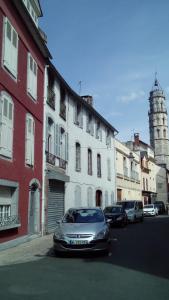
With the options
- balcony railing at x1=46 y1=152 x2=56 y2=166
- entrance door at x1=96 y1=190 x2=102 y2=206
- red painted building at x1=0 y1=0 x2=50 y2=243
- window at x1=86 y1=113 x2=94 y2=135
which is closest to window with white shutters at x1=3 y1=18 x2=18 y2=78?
red painted building at x1=0 y1=0 x2=50 y2=243

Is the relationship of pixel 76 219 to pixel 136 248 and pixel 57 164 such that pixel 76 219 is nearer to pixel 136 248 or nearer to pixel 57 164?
pixel 136 248

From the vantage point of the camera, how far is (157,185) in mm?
71250

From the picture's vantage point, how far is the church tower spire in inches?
3821

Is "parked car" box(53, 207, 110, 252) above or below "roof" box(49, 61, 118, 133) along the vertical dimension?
below

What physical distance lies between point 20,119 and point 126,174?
28.8 meters

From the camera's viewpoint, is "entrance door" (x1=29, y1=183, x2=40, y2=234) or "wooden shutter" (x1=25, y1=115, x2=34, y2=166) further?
"entrance door" (x1=29, y1=183, x2=40, y2=234)

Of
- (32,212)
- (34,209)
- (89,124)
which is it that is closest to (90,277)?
(32,212)

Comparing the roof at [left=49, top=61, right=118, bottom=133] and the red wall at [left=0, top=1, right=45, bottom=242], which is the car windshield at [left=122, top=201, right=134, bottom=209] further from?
the red wall at [left=0, top=1, right=45, bottom=242]

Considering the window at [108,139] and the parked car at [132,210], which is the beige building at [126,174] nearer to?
the window at [108,139]

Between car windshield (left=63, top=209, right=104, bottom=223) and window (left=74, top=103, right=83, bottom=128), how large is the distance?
12.7 metres

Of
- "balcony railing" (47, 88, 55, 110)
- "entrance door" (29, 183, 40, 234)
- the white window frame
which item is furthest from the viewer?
"balcony railing" (47, 88, 55, 110)

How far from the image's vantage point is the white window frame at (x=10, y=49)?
1452 cm

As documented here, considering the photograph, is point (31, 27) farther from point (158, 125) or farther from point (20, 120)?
point (158, 125)

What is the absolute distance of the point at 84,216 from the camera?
45.4 feet
